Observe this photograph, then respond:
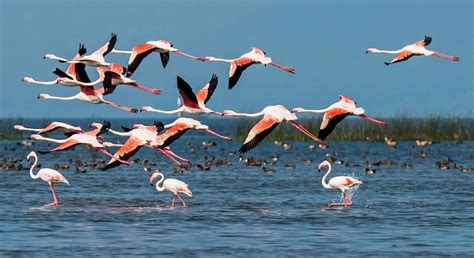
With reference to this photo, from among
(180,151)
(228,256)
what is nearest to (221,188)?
(228,256)

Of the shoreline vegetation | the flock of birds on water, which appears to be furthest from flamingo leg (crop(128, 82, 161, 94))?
the shoreline vegetation

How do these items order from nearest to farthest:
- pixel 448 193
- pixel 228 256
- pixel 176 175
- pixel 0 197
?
pixel 228 256
pixel 0 197
pixel 448 193
pixel 176 175

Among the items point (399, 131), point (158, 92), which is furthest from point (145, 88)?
point (399, 131)

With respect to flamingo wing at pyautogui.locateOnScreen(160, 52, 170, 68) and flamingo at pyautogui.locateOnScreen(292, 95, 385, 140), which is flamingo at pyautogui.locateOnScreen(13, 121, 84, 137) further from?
flamingo at pyautogui.locateOnScreen(292, 95, 385, 140)

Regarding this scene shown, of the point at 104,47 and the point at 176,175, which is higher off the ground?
the point at 104,47

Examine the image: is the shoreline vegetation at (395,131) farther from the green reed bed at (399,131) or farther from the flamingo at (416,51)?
the flamingo at (416,51)

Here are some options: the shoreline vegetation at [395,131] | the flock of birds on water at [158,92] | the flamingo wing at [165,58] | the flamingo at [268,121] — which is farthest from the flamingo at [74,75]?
the shoreline vegetation at [395,131]

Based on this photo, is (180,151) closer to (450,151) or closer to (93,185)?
(450,151)

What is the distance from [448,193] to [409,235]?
350 inches

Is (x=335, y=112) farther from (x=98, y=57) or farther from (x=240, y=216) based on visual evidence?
(x=98, y=57)

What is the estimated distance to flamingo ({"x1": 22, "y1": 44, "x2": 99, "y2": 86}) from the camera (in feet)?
64.6

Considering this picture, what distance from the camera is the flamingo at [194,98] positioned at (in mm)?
18453

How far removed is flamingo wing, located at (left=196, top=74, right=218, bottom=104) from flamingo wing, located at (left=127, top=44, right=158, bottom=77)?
1.16m

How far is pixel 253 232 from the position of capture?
18359 mm
